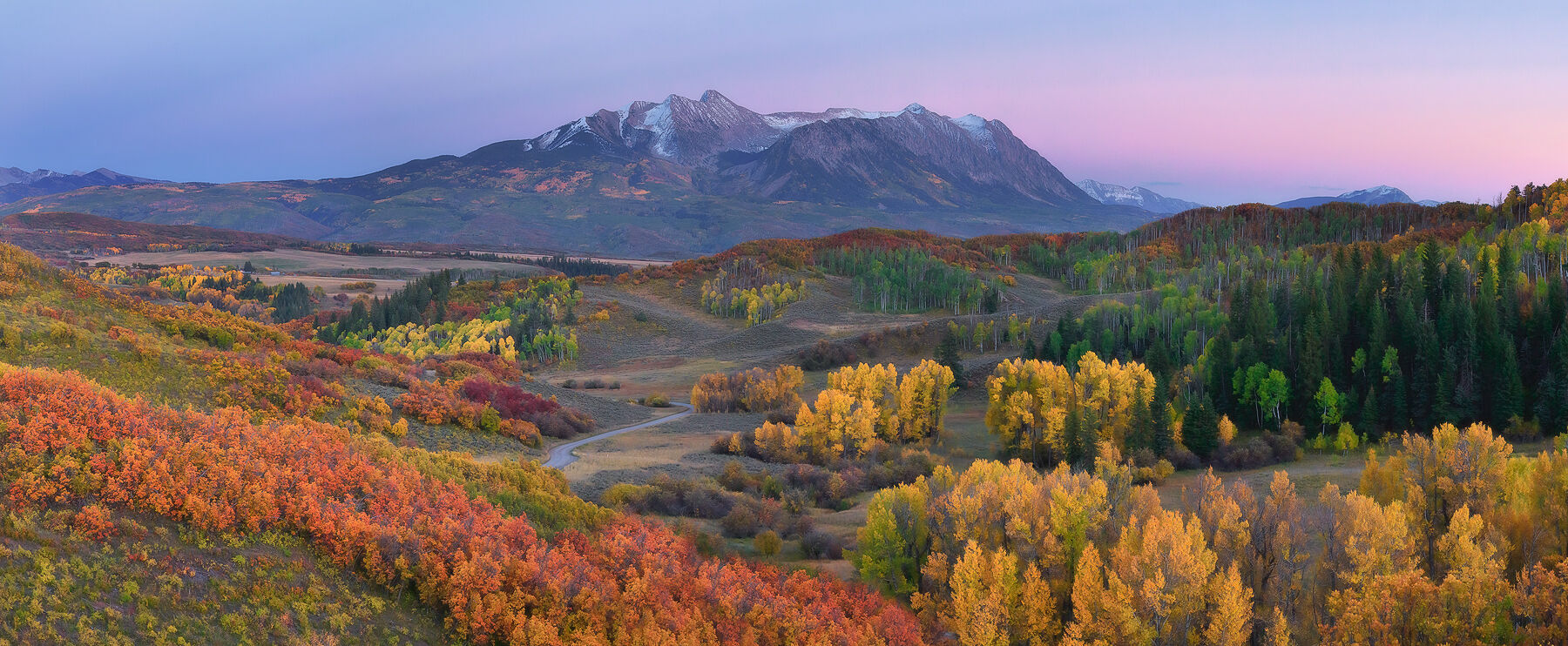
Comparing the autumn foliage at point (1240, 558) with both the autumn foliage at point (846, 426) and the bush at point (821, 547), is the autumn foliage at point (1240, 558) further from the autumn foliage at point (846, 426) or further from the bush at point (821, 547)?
the autumn foliage at point (846, 426)

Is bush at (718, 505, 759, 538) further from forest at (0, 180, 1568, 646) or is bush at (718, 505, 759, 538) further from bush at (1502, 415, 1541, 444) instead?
bush at (1502, 415, 1541, 444)

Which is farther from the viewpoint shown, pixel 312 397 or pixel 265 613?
pixel 312 397

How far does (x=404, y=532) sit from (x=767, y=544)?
49.4ft

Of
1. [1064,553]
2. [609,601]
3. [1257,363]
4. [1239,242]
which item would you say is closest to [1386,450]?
[1257,363]

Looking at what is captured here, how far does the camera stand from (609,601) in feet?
70.3

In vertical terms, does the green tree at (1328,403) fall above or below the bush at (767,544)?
above

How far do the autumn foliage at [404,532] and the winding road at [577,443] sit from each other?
22.1 m

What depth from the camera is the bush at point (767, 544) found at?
33.6 metres

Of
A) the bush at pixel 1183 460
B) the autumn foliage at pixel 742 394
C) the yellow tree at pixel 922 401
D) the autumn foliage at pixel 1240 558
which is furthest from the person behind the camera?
the autumn foliage at pixel 742 394

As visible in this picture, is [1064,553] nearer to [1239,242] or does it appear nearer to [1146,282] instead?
[1146,282]

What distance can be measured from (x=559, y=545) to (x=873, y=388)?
4048 cm

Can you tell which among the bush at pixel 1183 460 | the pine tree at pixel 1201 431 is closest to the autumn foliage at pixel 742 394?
the bush at pixel 1183 460

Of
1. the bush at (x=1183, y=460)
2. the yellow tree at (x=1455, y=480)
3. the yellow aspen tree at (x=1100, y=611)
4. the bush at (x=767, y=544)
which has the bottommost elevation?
the bush at (x=1183, y=460)

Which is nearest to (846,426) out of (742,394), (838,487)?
(838,487)
